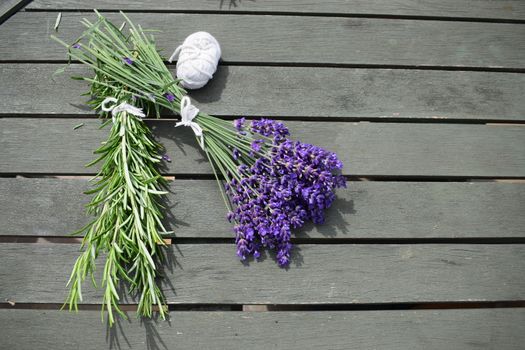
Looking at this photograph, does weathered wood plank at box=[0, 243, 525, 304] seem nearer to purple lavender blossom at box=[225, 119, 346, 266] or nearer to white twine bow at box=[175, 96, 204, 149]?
purple lavender blossom at box=[225, 119, 346, 266]

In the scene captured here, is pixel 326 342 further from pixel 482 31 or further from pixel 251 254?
pixel 482 31

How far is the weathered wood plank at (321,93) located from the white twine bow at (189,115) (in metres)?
A: 0.13

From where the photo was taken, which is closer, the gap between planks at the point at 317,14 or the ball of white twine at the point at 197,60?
the ball of white twine at the point at 197,60

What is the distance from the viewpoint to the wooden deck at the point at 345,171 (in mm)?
1355

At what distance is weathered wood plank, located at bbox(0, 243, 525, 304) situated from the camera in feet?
4.46

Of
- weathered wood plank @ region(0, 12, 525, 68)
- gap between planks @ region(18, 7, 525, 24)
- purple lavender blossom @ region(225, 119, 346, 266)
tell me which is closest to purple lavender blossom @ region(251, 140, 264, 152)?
purple lavender blossom @ region(225, 119, 346, 266)

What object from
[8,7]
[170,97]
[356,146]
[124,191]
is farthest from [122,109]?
[356,146]

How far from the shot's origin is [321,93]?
1.58m

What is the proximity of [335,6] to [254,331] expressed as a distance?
1.32 m

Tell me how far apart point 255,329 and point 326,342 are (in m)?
0.24

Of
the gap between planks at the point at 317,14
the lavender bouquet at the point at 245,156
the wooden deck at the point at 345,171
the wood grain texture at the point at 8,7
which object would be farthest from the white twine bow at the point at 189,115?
the wood grain texture at the point at 8,7

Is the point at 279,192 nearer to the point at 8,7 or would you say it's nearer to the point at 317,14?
the point at 317,14

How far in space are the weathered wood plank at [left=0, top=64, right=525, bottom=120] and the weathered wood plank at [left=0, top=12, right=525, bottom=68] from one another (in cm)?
6

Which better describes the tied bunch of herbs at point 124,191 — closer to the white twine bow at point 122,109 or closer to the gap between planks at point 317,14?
the white twine bow at point 122,109
